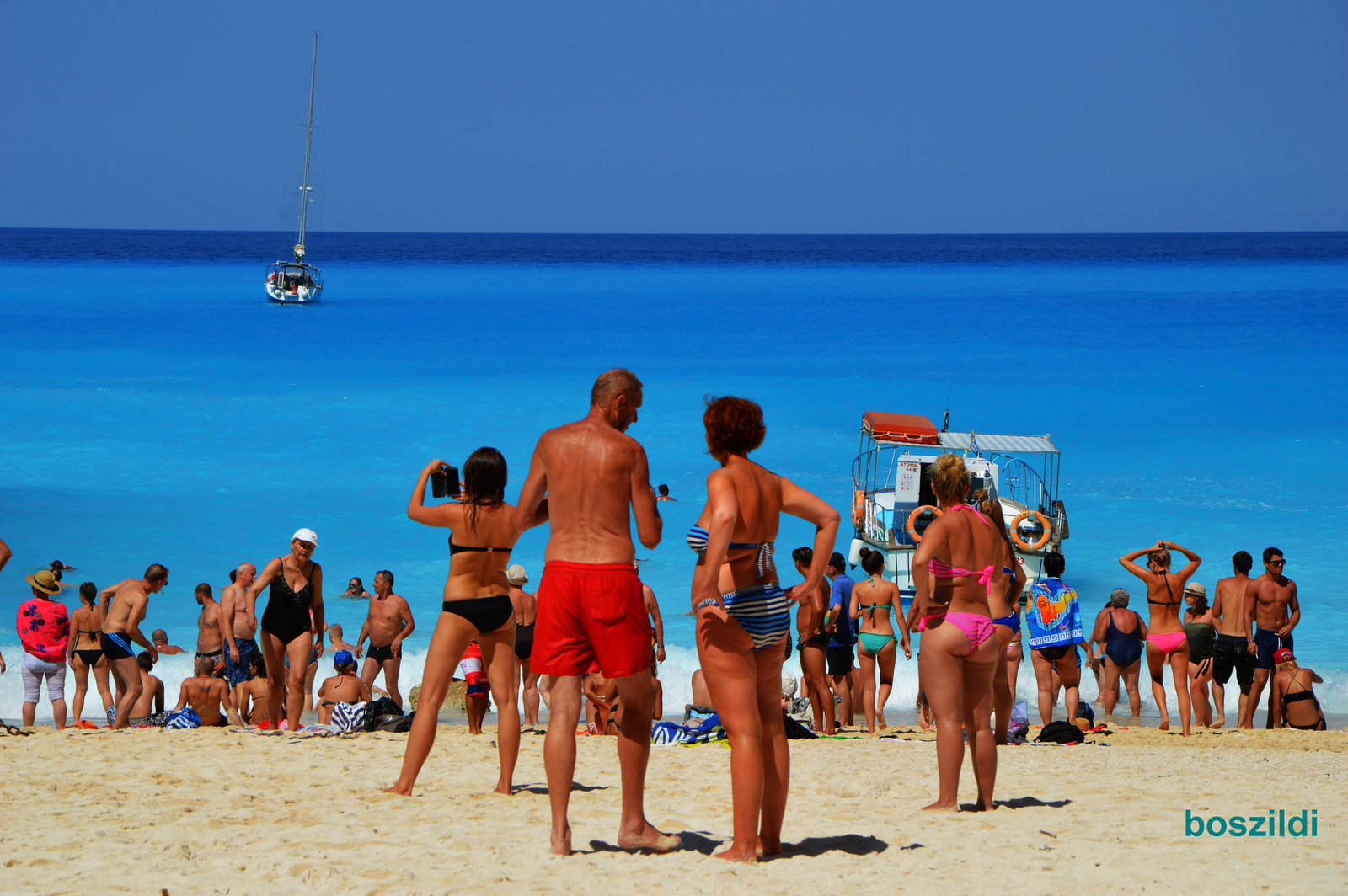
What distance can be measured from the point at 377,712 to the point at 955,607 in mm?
4431

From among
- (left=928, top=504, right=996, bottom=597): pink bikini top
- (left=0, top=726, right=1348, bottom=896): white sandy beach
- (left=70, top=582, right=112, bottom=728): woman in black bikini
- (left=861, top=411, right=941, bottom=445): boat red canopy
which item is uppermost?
(left=861, top=411, right=941, bottom=445): boat red canopy

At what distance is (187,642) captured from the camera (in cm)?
1436

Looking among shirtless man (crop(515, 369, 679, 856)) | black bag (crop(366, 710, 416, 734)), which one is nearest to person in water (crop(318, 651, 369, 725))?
black bag (crop(366, 710, 416, 734))

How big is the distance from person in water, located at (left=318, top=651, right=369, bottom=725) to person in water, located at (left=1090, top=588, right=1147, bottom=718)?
20.3ft

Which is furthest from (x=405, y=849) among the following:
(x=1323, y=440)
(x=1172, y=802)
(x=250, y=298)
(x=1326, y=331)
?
(x=250, y=298)

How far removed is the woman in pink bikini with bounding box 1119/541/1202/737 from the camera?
9367mm

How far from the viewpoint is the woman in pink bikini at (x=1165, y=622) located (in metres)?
9.37

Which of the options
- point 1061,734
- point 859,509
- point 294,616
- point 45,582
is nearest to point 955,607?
point 1061,734

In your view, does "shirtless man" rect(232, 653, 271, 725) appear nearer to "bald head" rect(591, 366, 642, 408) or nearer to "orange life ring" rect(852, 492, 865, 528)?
"bald head" rect(591, 366, 642, 408)

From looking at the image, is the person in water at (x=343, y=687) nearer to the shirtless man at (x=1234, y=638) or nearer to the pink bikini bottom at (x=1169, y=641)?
the pink bikini bottom at (x=1169, y=641)

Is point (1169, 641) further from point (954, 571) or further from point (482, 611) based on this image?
point (482, 611)

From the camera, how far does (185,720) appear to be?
7.89 meters

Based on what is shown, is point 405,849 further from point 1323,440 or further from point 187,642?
point 1323,440

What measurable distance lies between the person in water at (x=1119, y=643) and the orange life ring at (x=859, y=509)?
600 centimetres
